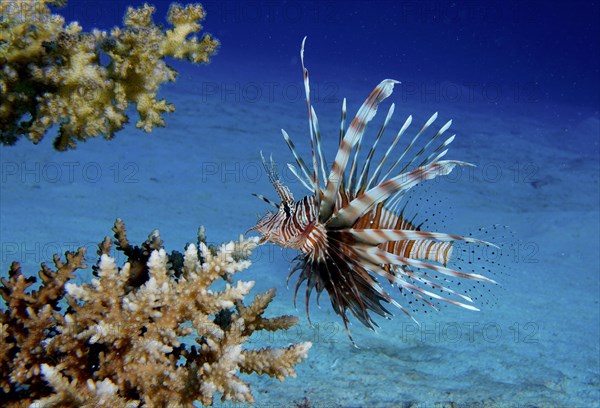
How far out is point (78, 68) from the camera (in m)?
2.42

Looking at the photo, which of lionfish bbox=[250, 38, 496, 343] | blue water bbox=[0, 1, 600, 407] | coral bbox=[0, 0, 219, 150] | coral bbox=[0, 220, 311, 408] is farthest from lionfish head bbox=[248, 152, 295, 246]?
blue water bbox=[0, 1, 600, 407]

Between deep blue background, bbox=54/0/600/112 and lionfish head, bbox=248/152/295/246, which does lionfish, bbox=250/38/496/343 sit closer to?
lionfish head, bbox=248/152/295/246

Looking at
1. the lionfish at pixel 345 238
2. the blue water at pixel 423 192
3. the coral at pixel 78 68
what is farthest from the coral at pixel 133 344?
the blue water at pixel 423 192

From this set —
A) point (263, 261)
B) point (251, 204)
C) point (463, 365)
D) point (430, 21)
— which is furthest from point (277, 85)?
point (430, 21)

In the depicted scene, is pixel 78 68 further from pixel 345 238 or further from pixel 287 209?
pixel 345 238

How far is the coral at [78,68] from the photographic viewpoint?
2.32 metres

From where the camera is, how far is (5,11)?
2260mm

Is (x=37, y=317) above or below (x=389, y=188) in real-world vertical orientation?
below

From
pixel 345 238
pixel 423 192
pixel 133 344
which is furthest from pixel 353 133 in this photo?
pixel 133 344

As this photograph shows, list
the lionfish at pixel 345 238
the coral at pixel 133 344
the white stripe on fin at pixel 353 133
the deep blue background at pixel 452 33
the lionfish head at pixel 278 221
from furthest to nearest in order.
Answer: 1. the deep blue background at pixel 452 33
2. the lionfish head at pixel 278 221
3. the lionfish at pixel 345 238
4. the white stripe on fin at pixel 353 133
5. the coral at pixel 133 344

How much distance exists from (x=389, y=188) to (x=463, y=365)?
2.35m

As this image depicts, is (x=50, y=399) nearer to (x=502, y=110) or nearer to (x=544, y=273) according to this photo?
(x=544, y=273)

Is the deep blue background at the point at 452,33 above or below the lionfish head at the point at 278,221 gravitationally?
above

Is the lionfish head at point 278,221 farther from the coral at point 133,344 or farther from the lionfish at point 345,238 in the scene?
the coral at point 133,344
